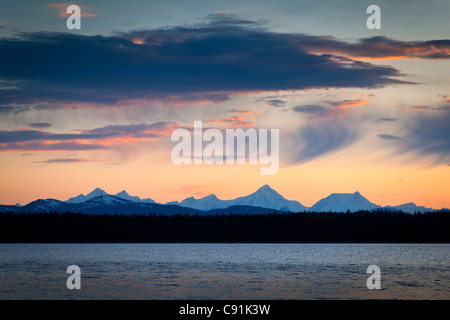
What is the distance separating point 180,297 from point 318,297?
531 inches

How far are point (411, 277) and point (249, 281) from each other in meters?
25.0

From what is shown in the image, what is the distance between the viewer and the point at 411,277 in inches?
3233

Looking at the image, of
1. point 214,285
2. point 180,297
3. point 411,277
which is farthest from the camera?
point 411,277

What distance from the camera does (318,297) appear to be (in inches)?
2199
